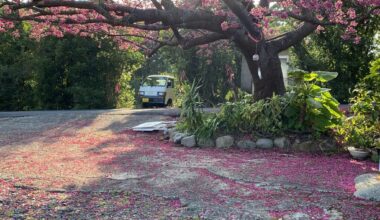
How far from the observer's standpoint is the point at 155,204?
14.8 ft

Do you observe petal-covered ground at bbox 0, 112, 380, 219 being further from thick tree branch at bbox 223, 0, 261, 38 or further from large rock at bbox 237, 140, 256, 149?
thick tree branch at bbox 223, 0, 261, 38

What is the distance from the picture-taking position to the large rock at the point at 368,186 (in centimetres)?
465

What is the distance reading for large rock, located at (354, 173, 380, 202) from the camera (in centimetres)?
465

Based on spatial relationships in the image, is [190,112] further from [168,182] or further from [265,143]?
[168,182]

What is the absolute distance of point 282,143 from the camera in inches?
295

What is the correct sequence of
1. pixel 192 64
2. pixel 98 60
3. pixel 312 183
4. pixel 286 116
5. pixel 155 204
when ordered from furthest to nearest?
pixel 192 64 < pixel 98 60 < pixel 286 116 < pixel 312 183 < pixel 155 204

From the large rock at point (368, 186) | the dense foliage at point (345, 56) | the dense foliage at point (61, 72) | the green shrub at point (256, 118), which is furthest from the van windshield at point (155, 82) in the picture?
the large rock at point (368, 186)

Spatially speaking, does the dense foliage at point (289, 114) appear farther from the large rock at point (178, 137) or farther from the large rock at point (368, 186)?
the large rock at point (368, 186)

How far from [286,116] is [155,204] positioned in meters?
3.94

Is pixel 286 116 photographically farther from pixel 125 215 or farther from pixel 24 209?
pixel 24 209

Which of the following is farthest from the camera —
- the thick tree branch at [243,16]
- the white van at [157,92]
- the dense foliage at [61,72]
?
the white van at [157,92]

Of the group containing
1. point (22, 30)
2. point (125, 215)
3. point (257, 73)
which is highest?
point (22, 30)

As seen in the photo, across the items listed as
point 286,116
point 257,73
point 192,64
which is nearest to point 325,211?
point 286,116

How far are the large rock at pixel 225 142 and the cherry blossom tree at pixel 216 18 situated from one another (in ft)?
5.62
